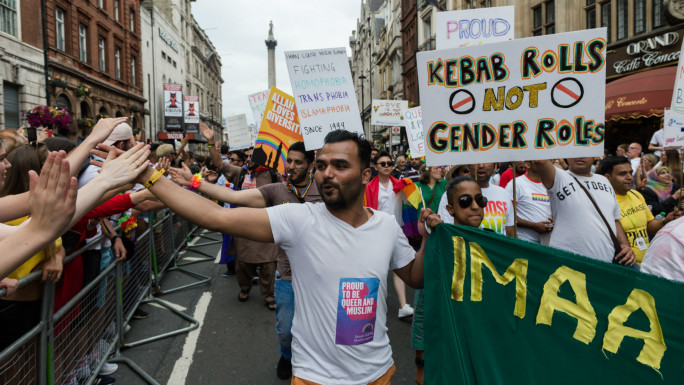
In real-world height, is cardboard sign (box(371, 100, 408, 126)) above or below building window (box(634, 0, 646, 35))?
below

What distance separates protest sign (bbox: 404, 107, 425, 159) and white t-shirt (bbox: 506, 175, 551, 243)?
1978mm

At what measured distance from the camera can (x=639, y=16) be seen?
15.1 meters

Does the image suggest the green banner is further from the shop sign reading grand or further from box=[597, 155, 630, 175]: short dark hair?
the shop sign reading grand

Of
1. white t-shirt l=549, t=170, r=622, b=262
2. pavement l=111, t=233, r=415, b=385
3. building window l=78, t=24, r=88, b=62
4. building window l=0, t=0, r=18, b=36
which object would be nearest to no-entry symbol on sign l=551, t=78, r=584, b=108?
white t-shirt l=549, t=170, r=622, b=262

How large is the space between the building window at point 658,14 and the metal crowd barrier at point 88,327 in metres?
15.7

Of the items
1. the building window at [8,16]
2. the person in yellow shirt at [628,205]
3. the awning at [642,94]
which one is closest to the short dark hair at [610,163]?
the person in yellow shirt at [628,205]

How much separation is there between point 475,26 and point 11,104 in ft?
65.3

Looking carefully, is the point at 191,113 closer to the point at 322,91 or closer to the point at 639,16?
the point at 639,16

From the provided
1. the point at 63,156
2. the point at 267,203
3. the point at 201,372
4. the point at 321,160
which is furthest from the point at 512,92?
the point at 201,372

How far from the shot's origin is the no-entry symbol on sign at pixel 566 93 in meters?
2.98

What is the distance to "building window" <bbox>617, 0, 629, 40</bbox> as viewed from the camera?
623 inches

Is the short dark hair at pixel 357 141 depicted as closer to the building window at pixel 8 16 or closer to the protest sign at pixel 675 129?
the protest sign at pixel 675 129

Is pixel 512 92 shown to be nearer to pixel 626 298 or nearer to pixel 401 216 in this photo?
pixel 626 298

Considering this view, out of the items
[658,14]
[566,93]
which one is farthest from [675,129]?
[658,14]
